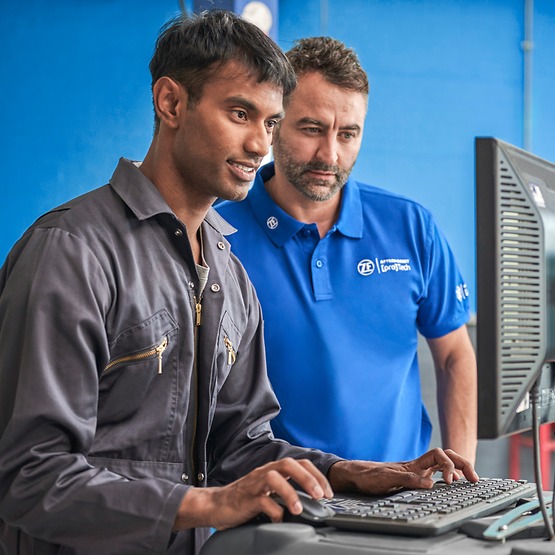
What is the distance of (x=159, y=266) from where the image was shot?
1297 mm

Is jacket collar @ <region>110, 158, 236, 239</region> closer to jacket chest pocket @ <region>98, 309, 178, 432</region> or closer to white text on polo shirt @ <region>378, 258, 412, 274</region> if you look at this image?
jacket chest pocket @ <region>98, 309, 178, 432</region>

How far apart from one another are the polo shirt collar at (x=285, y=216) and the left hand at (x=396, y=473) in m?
0.67

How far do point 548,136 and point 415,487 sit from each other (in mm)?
4161

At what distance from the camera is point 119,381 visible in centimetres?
122

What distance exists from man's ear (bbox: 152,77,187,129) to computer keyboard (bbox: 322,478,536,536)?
0.63m

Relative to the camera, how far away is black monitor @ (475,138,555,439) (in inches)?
37.8

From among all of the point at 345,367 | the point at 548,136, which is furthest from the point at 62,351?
the point at 548,136

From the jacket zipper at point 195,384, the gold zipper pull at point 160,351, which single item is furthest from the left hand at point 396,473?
the gold zipper pull at point 160,351

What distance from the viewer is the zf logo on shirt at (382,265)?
1.95m

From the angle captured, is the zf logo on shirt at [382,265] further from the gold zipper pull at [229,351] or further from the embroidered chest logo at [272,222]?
the gold zipper pull at [229,351]

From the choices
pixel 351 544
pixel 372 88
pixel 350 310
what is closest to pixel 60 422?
pixel 351 544

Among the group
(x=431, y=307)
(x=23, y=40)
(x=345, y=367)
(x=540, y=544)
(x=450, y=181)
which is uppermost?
(x=23, y=40)

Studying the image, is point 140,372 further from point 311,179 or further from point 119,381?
point 311,179

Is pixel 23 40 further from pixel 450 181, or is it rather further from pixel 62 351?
pixel 62 351
